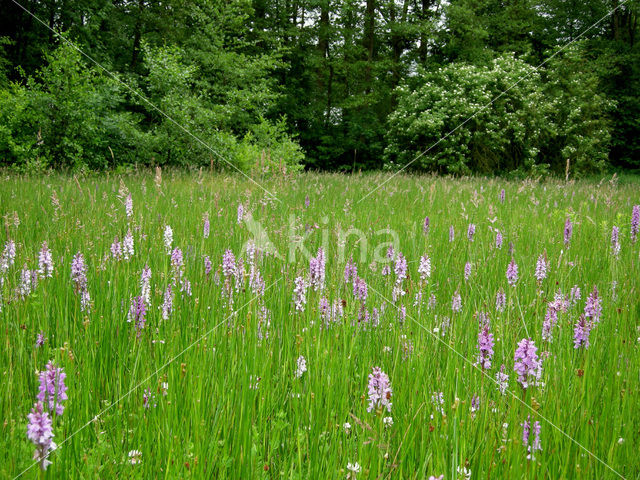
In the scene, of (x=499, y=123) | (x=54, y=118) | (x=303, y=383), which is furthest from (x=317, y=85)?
A: (x=303, y=383)

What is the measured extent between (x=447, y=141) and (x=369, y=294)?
1631 centimetres

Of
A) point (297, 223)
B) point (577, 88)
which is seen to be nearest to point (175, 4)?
point (577, 88)

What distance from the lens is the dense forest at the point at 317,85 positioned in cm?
1028

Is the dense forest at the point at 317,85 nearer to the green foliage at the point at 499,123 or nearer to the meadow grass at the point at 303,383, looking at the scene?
the green foliage at the point at 499,123

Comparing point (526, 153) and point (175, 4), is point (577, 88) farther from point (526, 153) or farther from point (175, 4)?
point (175, 4)

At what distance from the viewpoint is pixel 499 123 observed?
1791 cm

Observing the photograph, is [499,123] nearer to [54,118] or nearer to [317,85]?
[317,85]

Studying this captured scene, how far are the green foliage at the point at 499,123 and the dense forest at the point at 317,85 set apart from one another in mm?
82

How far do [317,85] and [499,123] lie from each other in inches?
484

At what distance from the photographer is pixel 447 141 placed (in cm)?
1773

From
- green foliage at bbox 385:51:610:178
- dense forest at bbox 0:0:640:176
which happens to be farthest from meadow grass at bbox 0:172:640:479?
green foliage at bbox 385:51:610:178

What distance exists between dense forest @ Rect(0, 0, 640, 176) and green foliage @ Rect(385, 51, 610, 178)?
0.08 meters

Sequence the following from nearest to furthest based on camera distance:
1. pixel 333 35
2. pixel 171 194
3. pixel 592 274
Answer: pixel 592 274, pixel 171 194, pixel 333 35

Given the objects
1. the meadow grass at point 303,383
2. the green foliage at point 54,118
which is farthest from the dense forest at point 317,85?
the meadow grass at point 303,383
